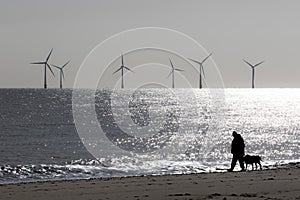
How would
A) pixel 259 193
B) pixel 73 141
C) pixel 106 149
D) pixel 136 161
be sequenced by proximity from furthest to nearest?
pixel 73 141 < pixel 106 149 < pixel 136 161 < pixel 259 193

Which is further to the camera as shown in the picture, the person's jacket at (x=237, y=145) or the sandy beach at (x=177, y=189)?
the person's jacket at (x=237, y=145)

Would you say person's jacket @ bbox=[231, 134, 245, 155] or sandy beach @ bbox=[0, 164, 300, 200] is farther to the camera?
person's jacket @ bbox=[231, 134, 245, 155]

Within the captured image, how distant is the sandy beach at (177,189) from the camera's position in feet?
54.0

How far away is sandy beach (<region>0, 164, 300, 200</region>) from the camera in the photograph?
16.5 metres

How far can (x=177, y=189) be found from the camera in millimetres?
17953

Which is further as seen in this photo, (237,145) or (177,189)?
(237,145)

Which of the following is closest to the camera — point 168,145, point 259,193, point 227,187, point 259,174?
point 259,193

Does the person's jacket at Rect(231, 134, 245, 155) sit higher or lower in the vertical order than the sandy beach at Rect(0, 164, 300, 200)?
higher

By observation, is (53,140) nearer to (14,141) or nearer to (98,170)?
(14,141)

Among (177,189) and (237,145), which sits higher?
(237,145)

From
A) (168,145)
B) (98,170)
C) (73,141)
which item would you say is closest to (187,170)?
(98,170)

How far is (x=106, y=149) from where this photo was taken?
168 feet

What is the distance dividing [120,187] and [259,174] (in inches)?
250

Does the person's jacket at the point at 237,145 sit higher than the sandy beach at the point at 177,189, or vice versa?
the person's jacket at the point at 237,145
